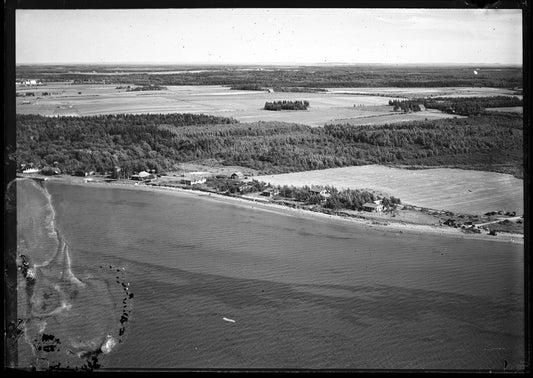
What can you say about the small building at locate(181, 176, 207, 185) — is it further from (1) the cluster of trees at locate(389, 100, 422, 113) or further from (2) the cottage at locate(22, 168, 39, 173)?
(1) the cluster of trees at locate(389, 100, 422, 113)

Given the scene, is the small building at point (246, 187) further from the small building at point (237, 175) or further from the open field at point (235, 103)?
the open field at point (235, 103)

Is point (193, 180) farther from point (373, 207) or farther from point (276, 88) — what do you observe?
point (373, 207)

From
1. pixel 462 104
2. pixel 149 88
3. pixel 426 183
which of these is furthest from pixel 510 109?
pixel 149 88

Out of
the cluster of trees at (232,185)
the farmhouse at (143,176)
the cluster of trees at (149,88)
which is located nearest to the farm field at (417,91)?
the cluster of trees at (232,185)

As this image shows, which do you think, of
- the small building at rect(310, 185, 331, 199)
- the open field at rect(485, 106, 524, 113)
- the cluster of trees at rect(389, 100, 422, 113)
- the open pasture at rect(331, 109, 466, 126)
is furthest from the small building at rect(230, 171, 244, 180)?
the open field at rect(485, 106, 524, 113)
